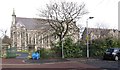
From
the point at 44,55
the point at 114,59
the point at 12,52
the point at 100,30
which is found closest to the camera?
the point at 114,59

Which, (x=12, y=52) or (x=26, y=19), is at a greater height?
(x=26, y=19)

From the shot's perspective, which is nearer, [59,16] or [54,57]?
[54,57]

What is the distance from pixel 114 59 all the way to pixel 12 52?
1785 cm

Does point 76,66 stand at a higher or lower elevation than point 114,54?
lower

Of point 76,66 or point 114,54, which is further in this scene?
point 114,54

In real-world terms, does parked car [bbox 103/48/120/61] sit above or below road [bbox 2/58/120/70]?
above

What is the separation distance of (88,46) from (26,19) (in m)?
77.0

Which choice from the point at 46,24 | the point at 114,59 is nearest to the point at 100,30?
the point at 46,24

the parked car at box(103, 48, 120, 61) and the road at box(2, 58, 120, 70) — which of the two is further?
the parked car at box(103, 48, 120, 61)

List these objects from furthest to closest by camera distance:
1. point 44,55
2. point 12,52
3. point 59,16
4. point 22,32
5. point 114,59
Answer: point 22,32 < point 59,16 < point 12,52 < point 44,55 < point 114,59

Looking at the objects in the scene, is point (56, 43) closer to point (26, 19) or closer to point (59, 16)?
point (59, 16)

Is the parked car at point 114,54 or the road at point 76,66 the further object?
the parked car at point 114,54

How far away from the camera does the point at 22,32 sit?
109375 millimetres

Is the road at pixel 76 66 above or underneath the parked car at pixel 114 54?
underneath
